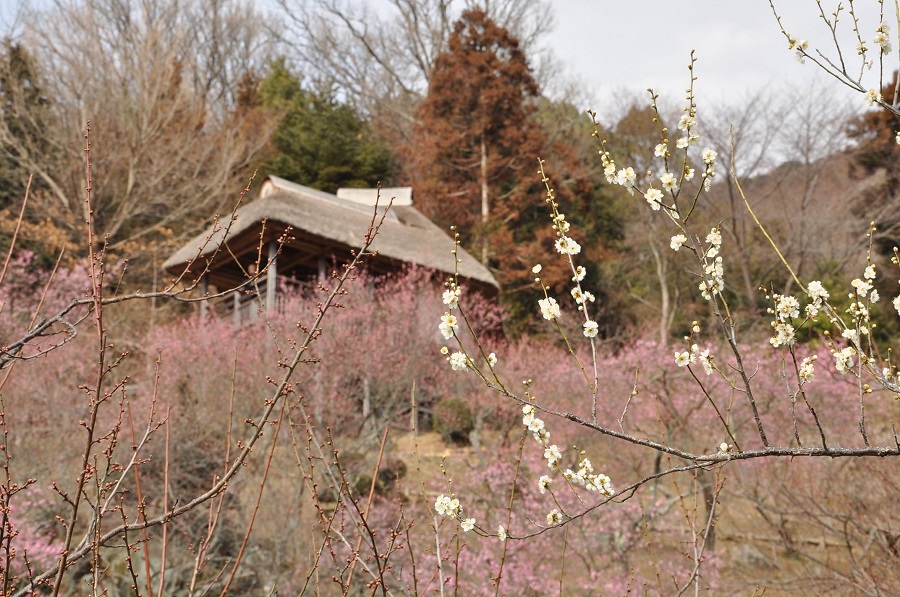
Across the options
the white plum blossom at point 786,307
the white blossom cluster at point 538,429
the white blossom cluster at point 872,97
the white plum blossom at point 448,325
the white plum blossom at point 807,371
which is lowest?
the white blossom cluster at point 538,429

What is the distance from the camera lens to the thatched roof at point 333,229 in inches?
443

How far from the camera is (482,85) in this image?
61.1 feet

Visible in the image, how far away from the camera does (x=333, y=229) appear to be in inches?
454

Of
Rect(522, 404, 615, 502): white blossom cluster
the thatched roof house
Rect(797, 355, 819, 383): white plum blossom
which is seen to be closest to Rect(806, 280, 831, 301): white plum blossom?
Rect(797, 355, 819, 383): white plum blossom

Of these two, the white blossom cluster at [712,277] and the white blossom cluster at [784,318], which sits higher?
the white blossom cluster at [712,277]

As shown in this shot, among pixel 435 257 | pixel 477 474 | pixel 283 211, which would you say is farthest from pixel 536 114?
pixel 477 474

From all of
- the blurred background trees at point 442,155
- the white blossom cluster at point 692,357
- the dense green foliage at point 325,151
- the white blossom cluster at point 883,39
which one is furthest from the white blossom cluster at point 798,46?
the dense green foliage at point 325,151

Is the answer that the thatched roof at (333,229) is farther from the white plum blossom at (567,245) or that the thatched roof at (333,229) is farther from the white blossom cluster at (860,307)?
the white blossom cluster at (860,307)

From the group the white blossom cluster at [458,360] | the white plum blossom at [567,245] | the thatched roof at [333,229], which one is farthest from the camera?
the thatched roof at [333,229]

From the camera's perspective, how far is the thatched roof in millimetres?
11242

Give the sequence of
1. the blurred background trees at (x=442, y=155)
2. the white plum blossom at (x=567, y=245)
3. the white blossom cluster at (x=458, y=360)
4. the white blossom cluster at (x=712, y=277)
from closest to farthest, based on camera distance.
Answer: the white blossom cluster at (x=712, y=277), the white blossom cluster at (x=458, y=360), the white plum blossom at (x=567, y=245), the blurred background trees at (x=442, y=155)

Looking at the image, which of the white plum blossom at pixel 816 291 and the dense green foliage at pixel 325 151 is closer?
the white plum blossom at pixel 816 291

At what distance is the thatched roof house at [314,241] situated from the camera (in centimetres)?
1130

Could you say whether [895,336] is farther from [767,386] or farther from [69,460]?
[69,460]
